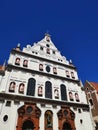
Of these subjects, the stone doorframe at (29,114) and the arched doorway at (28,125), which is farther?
the arched doorway at (28,125)

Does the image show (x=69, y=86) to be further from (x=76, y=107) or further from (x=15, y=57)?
(x=15, y=57)

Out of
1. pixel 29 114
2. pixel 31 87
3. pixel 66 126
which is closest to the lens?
pixel 29 114

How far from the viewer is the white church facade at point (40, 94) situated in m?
14.0

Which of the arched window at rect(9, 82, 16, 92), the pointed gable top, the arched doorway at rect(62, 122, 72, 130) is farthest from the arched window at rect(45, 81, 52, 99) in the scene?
the pointed gable top

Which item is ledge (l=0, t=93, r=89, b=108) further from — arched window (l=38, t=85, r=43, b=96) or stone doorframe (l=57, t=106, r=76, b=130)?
arched window (l=38, t=85, r=43, b=96)

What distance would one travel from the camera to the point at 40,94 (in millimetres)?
16500

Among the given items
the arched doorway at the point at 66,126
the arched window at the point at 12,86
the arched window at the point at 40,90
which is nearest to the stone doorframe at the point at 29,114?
the arched window at the point at 40,90

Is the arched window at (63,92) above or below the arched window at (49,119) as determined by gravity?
above

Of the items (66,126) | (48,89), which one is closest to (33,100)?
(48,89)

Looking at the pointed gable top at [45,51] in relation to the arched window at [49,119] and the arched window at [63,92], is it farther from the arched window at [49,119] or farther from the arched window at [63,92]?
the arched window at [49,119]

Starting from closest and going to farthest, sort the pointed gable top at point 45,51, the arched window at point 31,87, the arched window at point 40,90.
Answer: the arched window at point 31,87 → the arched window at point 40,90 → the pointed gable top at point 45,51

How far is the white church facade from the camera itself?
1398 centimetres

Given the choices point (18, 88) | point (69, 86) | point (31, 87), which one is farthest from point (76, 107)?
point (18, 88)

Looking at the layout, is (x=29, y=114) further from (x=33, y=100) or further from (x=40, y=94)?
(x=40, y=94)
